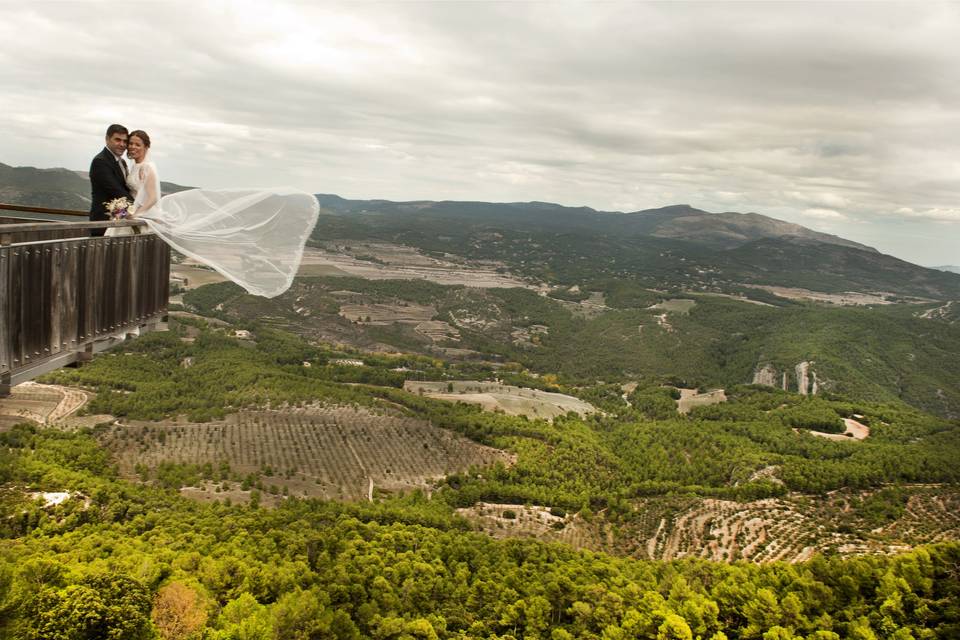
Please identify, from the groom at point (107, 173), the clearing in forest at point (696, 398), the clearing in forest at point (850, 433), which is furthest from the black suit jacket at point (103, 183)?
the clearing in forest at point (696, 398)

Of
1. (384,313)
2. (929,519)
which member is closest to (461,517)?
(929,519)

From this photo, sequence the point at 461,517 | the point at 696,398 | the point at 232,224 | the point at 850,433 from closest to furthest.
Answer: the point at 232,224 → the point at 461,517 → the point at 850,433 → the point at 696,398

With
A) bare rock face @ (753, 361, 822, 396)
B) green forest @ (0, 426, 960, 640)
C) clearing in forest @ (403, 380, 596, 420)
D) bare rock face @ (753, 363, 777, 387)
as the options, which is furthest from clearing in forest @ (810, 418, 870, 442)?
green forest @ (0, 426, 960, 640)

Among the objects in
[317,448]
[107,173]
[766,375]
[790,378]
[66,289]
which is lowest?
[317,448]

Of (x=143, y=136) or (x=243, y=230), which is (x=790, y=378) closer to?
(x=243, y=230)

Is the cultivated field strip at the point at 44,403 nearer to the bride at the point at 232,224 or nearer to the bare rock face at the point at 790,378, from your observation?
the bride at the point at 232,224

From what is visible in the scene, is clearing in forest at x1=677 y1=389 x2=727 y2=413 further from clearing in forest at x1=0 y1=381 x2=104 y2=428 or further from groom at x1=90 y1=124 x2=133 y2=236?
groom at x1=90 y1=124 x2=133 y2=236

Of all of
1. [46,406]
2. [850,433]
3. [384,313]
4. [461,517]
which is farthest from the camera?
[384,313]
